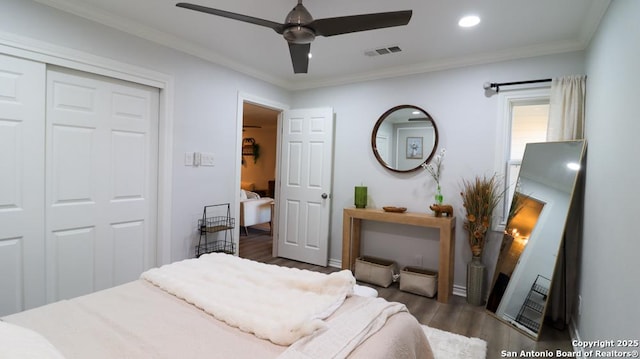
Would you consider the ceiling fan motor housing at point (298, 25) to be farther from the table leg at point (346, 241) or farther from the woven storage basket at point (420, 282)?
the woven storage basket at point (420, 282)

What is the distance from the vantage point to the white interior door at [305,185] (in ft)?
13.4

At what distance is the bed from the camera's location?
1152mm

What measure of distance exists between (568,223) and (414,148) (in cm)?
159

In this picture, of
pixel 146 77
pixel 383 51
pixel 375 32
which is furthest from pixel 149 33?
pixel 383 51

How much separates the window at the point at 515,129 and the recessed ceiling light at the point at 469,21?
36.1 inches

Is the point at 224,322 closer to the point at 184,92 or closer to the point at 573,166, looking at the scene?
the point at 184,92

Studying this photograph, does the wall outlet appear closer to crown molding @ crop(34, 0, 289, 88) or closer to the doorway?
crown molding @ crop(34, 0, 289, 88)

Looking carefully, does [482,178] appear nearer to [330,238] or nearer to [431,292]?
[431,292]

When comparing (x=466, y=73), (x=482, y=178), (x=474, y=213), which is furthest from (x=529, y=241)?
(x=466, y=73)

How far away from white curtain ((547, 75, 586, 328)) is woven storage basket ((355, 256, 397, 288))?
1.45 meters

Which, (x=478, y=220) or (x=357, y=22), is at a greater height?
(x=357, y=22)

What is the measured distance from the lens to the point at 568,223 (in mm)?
2611

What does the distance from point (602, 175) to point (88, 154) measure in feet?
12.1

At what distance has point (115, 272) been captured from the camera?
2752 millimetres
